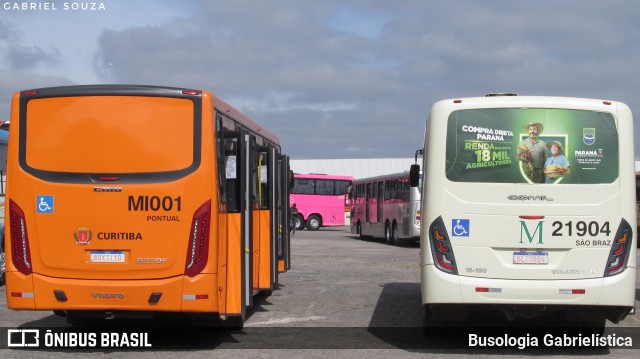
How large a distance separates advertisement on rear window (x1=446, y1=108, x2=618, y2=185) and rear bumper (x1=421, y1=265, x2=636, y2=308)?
39.4 inches

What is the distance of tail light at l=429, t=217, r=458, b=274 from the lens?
8.76m

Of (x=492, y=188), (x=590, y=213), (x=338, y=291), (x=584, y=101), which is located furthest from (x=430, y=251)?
(x=338, y=291)

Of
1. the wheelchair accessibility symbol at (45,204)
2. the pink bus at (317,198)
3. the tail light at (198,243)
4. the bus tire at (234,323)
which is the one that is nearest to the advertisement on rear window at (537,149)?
the tail light at (198,243)

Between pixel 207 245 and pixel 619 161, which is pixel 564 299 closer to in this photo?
pixel 619 161

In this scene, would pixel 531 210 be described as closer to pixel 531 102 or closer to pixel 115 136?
pixel 531 102

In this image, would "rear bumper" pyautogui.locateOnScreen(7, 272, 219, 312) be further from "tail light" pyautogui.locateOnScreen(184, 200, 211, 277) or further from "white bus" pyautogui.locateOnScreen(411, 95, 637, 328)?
"white bus" pyautogui.locateOnScreen(411, 95, 637, 328)

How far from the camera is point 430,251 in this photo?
8852 millimetres

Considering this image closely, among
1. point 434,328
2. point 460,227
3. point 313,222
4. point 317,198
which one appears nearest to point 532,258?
point 460,227

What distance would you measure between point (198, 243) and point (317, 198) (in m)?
38.2

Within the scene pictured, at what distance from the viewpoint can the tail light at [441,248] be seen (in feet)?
28.7

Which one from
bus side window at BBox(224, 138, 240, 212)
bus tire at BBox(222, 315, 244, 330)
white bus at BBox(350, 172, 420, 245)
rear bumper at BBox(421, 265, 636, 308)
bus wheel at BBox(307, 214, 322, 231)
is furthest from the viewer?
bus wheel at BBox(307, 214, 322, 231)

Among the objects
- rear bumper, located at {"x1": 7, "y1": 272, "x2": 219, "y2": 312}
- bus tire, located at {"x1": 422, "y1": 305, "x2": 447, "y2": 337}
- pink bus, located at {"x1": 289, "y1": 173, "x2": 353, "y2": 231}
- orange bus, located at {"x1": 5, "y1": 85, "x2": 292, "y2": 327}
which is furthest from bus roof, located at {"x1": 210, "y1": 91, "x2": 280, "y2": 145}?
pink bus, located at {"x1": 289, "y1": 173, "x2": 353, "y2": 231}

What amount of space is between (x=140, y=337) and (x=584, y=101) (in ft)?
17.8

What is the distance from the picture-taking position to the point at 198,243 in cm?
866
